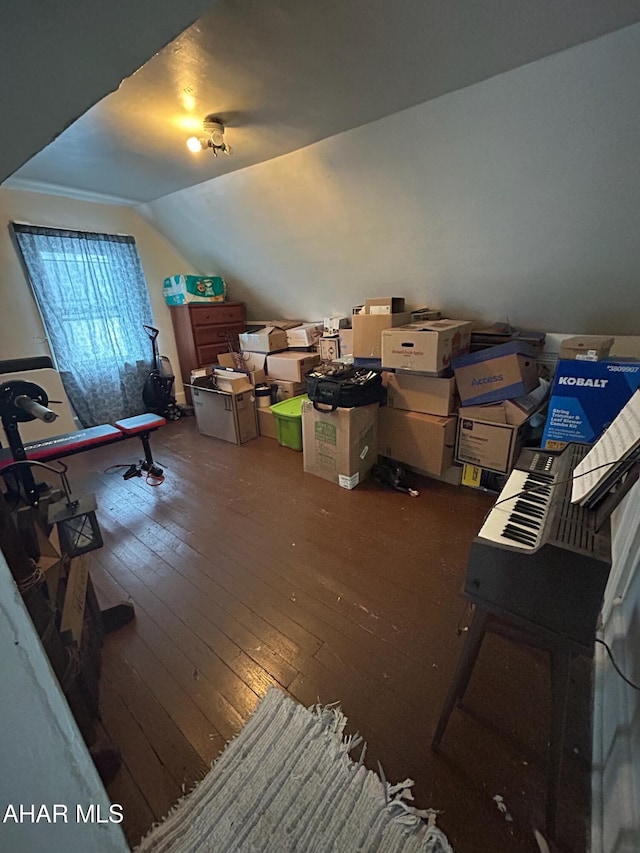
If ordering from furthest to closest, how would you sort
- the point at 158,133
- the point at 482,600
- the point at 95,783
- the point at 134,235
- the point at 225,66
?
the point at 134,235
the point at 158,133
the point at 225,66
the point at 482,600
the point at 95,783

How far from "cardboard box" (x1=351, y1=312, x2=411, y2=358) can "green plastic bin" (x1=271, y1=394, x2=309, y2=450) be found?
68 cm

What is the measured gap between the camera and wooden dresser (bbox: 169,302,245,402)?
4.14m

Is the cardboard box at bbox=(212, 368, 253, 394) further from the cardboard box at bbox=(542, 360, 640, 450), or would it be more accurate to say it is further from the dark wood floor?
the cardboard box at bbox=(542, 360, 640, 450)

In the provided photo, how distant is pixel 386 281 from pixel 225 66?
1.85 m

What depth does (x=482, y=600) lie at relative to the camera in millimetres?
922

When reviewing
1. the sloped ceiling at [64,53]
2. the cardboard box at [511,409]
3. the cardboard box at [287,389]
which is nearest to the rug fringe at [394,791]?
the sloped ceiling at [64,53]

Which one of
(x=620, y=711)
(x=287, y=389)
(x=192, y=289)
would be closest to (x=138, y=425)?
(x=287, y=389)

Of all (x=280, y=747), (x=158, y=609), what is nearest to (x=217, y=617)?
(x=158, y=609)

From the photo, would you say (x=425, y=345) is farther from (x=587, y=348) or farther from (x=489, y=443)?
(x=587, y=348)

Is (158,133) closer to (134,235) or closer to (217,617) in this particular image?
(134,235)

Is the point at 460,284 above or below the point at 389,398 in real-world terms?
above

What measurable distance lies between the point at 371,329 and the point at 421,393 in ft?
2.13
